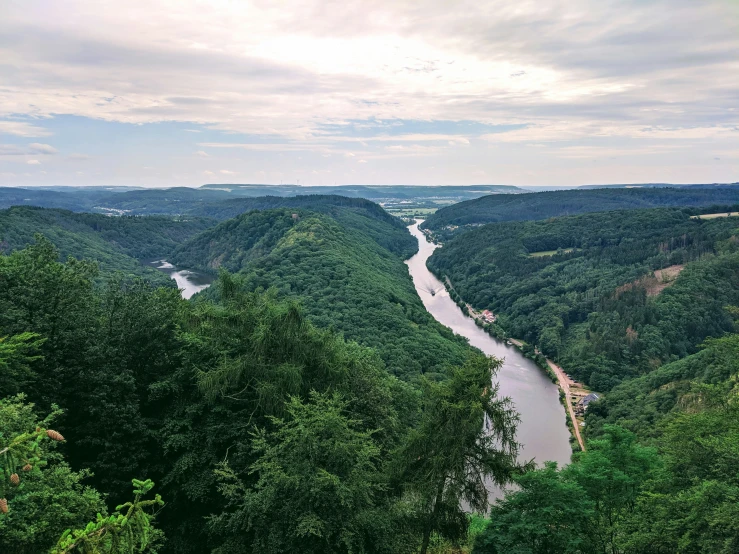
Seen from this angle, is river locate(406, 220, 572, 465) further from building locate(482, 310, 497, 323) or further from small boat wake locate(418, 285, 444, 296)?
small boat wake locate(418, 285, 444, 296)

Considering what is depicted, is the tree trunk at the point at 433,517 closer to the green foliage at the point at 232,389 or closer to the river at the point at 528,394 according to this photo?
the green foliage at the point at 232,389

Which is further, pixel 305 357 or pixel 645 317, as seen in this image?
pixel 645 317

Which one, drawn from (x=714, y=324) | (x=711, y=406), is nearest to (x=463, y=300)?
(x=714, y=324)

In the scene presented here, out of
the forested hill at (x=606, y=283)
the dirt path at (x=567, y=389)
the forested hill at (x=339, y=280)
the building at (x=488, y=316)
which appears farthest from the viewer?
the building at (x=488, y=316)

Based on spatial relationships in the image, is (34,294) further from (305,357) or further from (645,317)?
(645,317)

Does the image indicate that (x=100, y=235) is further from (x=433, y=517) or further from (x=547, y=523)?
(x=547, y=523)

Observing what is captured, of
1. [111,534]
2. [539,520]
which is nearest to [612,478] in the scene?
[539,520]

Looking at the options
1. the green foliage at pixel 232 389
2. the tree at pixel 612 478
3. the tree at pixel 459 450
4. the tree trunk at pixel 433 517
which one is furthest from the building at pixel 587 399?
the tree trunk at pixel 433 517
